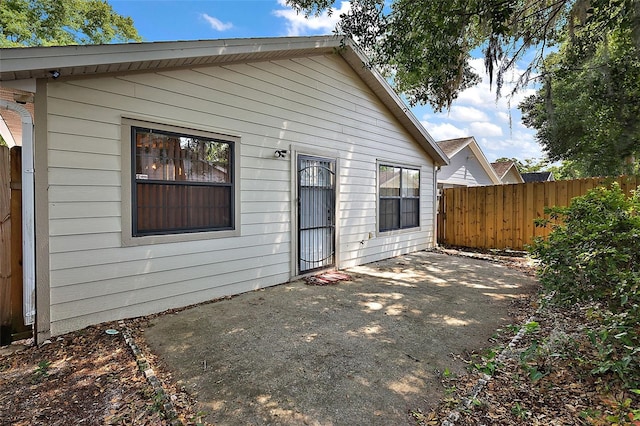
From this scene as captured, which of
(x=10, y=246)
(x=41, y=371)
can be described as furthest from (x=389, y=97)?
(x=41, y=371)

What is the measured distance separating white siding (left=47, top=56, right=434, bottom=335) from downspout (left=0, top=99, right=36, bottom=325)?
0.50 feet

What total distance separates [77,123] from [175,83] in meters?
1.21

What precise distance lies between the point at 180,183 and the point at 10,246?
1.70m

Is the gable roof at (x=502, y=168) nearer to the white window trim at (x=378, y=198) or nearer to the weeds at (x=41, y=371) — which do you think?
the white window trim at (x=378, y=198)

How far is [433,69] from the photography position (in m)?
4.28

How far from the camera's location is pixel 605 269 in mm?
2676

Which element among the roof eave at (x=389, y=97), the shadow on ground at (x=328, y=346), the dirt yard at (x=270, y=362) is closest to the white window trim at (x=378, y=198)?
the roof eave at (x=389, y=97)

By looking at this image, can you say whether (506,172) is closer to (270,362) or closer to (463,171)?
(463,171)

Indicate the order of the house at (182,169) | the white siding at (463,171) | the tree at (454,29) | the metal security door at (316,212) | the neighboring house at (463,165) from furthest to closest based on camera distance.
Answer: the white siding at (463,171) < the neighboring house at (463,165) < the metal security door at (316,212) < the tree at (454,29) < the house at (182,169)

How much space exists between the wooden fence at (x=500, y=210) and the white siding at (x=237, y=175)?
3.61m

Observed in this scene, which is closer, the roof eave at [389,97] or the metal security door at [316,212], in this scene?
the metal security door at [316,212]

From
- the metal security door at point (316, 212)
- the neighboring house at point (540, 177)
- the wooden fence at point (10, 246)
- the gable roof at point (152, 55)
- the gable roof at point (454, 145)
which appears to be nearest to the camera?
the gable roof at point (152, 55)

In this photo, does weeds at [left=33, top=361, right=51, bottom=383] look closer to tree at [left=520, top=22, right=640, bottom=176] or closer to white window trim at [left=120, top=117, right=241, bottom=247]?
white window trim at [left=120, top=117, right=241, bottom=247]

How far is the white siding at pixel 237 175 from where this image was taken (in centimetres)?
321
